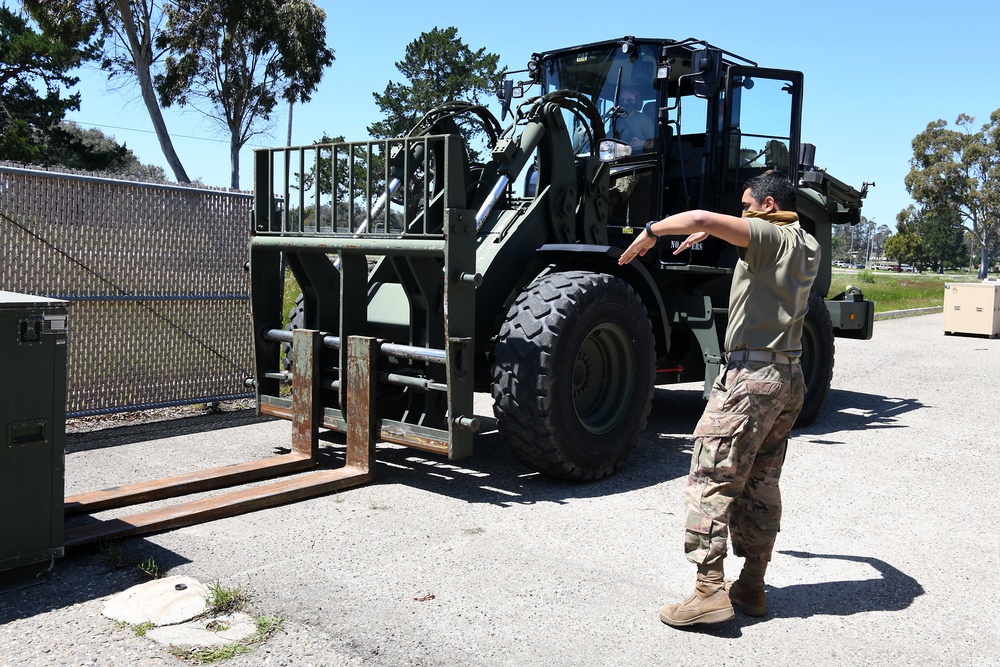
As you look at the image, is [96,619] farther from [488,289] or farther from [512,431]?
[488,289]

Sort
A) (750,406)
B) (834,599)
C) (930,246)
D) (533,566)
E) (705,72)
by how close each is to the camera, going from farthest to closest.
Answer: (930,246) < (705,72) < (533,566) < (834,599) < (750,406)

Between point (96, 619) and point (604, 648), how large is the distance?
2165 mm

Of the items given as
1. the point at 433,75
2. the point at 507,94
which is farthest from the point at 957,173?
the point at 507,94

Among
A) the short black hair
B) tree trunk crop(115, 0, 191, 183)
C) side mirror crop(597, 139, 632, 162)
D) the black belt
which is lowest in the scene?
the black belt

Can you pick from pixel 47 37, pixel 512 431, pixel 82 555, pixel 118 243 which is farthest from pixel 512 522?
pixel 47 37

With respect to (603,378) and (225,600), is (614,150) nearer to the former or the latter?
(603,378)

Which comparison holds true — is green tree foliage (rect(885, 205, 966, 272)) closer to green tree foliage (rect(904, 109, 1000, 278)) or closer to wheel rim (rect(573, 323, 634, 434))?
green tree foliage (rect(904, 109, 1000, 278))

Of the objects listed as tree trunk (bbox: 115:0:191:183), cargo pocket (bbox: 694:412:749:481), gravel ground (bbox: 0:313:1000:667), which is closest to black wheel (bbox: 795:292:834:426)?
gravel ground (bbox: 0:313:1000:667)

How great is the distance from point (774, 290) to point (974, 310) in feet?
57.9

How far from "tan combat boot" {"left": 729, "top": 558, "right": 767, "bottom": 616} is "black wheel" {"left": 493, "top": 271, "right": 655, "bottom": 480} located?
1.93m

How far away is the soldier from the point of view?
4.02 metres

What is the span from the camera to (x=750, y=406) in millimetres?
4102

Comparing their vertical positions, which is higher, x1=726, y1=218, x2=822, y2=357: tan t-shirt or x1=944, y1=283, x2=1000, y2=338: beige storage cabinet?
x1=726, y1=218, x2=822, y2=357: tan t-shirt

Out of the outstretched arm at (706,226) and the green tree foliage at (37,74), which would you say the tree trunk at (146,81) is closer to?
the green tree foliage at (37,74)
